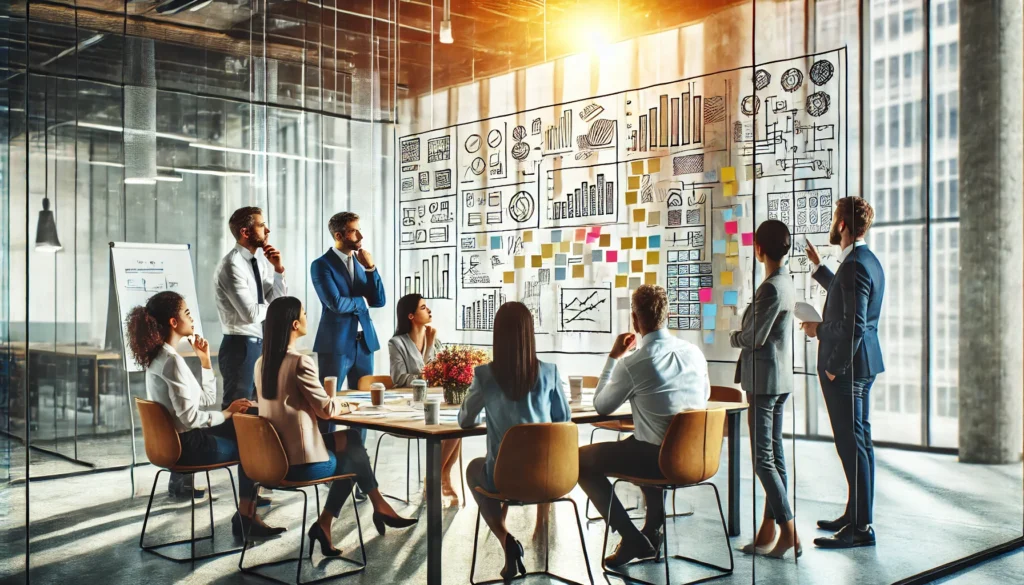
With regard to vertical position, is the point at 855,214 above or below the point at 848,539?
above

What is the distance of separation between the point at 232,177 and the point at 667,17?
3.17 metres

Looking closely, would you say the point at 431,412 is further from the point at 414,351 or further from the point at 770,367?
the point at 414,351

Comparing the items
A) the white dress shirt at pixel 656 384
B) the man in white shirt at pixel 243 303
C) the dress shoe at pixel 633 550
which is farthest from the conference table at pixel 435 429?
the man in white shirt at pixel 243 303

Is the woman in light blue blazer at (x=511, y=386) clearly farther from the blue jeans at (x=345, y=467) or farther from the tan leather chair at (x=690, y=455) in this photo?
the blue jeans at (x=345, y=467)

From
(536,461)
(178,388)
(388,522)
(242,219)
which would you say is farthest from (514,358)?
(242,219)

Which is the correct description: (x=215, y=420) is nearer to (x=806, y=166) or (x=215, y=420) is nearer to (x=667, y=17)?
(x=806, y=166)

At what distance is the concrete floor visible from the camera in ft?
14.2

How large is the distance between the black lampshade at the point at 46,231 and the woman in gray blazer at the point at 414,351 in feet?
9.70

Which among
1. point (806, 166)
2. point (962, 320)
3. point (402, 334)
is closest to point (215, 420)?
point (402, 334)

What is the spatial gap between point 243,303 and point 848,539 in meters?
3.70

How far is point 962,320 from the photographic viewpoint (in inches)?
287

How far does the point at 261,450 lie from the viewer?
4246 millimetres

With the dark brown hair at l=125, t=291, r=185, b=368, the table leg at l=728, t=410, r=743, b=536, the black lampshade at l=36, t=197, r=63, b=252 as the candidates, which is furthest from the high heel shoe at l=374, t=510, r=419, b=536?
the black lampshade at l=36, t=197, r=63, b=252

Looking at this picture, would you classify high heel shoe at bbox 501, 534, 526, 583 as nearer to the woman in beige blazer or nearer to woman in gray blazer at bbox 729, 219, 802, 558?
the woman in beige blazer
